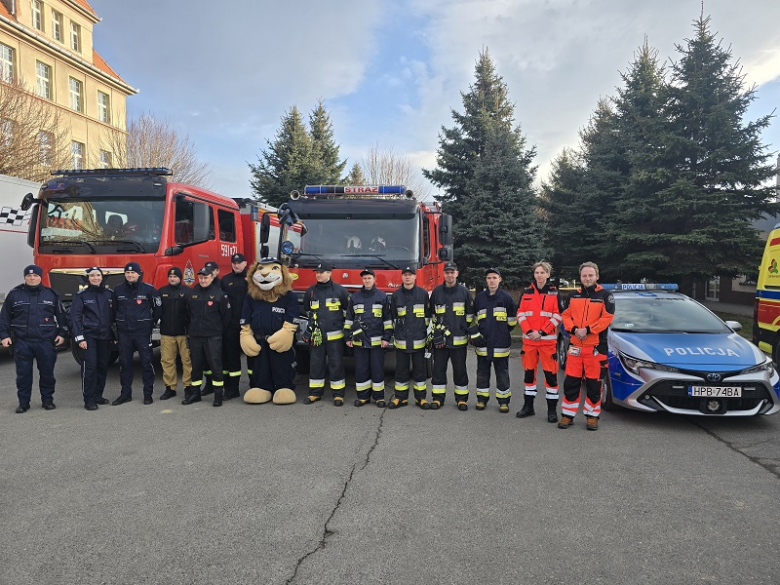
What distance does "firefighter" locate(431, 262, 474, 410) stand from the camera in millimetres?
6352

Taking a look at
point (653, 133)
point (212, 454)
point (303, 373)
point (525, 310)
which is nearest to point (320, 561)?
point (212, 454)

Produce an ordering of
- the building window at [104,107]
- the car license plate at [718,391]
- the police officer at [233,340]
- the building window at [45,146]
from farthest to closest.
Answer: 1. the building window at [104,107]
2. the building window at [45,146]
3. the police officer at [233,340]
4. the car license plate at [718,391]

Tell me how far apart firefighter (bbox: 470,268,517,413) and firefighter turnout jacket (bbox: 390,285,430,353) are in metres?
0.61

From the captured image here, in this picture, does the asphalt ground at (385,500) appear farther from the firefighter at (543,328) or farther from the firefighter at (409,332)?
the firefighter at (409,332)

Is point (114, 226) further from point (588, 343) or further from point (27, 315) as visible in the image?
point (588, 343)

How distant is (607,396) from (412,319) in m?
2.40

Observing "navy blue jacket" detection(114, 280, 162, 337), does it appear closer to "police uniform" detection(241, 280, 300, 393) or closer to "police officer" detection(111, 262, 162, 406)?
"police officer" detection(111, 262, 162, 406)

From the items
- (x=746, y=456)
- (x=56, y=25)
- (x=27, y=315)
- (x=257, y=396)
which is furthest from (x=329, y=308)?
(x=56, y=25)

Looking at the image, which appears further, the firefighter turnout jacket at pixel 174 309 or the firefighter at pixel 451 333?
the firefighter turnout jacket at pixel 174 309

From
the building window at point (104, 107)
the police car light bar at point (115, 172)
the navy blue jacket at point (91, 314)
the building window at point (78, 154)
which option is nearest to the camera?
the navy blue jacket at point (91, 314)

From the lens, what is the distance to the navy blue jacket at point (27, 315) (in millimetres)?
6262

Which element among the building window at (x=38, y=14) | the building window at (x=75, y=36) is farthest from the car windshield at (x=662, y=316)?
the building window at (x=75, y=36)

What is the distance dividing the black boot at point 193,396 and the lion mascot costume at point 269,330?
644 millimetres

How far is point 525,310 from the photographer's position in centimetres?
603
